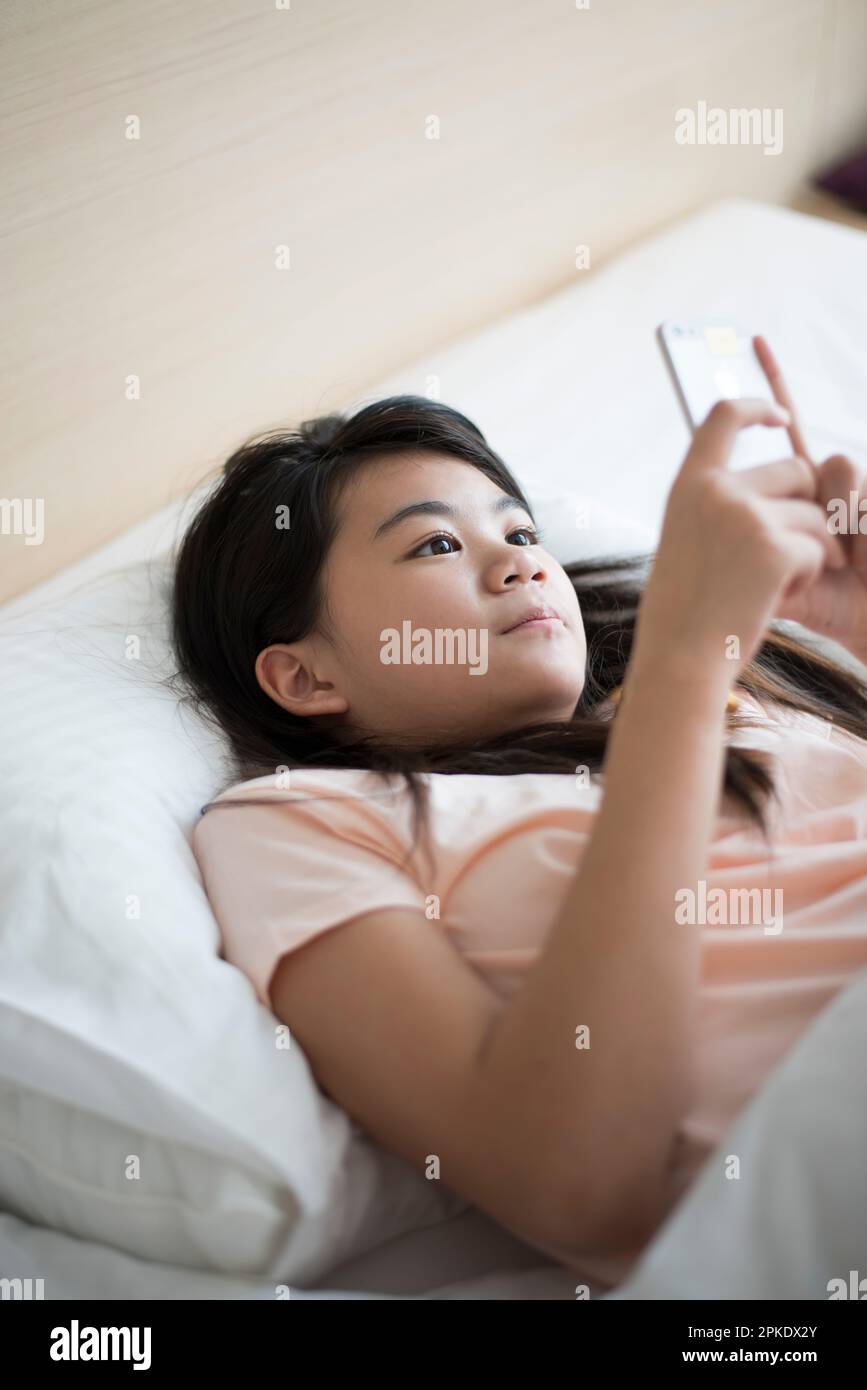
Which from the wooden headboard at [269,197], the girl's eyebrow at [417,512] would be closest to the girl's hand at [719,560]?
the girl's eyebrow at [417,512]

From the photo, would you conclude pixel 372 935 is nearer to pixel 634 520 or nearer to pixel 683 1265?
pixel 683 1265

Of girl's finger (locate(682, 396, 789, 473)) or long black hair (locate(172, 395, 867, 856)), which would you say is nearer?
girl's finger (locate(682, 396, 789, 473))

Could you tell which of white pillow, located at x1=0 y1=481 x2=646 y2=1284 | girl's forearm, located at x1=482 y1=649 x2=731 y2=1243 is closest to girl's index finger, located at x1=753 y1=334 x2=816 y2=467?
girl's forearm, located at x1=482 y1=649 x2=731 y2=1243

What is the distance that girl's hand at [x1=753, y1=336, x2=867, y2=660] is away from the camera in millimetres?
696

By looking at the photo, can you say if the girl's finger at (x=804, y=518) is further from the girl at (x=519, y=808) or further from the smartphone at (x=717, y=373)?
the smartphone at (x=717, y=373)

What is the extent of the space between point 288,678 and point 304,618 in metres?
0.05

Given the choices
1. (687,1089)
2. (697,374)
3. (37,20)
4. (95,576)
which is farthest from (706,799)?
(697,374)

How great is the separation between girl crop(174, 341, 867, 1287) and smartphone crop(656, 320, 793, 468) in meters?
0.50

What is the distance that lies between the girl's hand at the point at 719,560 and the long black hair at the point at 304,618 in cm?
22

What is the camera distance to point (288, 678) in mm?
938

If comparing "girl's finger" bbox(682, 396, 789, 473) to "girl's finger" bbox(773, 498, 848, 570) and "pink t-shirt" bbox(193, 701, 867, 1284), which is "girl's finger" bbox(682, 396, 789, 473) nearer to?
"girl's finger" bbox(773, 498, 848, 570)

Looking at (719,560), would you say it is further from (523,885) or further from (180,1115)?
(180,1115)

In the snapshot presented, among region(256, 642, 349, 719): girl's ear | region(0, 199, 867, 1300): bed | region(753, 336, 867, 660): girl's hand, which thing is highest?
region(753, 336, 867, 660): girl's hand
